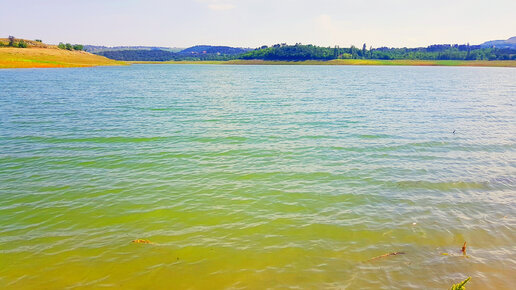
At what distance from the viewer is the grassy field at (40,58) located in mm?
117488

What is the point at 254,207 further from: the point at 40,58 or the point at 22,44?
the point at 22,44

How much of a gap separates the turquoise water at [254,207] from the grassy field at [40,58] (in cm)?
12434

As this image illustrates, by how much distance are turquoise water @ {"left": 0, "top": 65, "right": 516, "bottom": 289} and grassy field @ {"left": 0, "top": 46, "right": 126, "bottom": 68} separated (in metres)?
124

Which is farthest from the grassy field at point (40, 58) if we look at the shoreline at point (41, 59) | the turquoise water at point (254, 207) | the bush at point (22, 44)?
the turquoise water at point (254, 207)

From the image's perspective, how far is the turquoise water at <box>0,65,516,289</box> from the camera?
726cm

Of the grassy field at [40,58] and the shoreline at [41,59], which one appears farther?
the grassy field at [40,58]

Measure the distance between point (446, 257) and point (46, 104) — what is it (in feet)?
120

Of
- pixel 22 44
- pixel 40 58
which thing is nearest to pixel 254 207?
pixel 40 58

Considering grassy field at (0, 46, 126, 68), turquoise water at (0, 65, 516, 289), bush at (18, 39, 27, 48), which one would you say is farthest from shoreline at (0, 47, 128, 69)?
turquoise water at (0, 65, 516, 289)

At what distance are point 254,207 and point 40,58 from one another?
161525 mm

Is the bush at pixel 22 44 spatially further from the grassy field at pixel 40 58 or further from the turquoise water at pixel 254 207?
the turquoise water at pixel 254 207

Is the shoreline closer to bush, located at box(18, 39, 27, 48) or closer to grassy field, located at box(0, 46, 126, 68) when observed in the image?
grassy field, located at box(0, 46, 126, 68)

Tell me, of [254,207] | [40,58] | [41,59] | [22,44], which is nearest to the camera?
[254,207]

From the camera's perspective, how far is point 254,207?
10578mm
